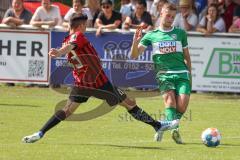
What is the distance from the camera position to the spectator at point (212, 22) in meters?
19.9

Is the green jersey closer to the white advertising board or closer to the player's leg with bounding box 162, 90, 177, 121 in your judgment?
the player's leg with bounding box 162, 90, 177, 121

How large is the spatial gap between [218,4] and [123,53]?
2988mm

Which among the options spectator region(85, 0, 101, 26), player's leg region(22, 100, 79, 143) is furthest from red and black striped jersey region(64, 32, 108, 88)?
spectator region(85, 0, 101, 26)

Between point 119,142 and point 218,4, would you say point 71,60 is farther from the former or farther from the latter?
point 218,4

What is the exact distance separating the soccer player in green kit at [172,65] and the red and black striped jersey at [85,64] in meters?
0.77

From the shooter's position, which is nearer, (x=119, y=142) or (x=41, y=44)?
(x=119, y=142)

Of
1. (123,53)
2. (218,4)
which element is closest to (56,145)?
(123,53)

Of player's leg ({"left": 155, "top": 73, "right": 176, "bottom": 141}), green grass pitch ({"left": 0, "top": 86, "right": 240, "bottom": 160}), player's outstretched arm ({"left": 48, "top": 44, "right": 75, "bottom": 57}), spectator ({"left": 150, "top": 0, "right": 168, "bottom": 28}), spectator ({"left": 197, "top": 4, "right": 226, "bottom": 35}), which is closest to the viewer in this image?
green grass pitch ({"left": 0, "top": 86, "right": 240, "bottom": 160})

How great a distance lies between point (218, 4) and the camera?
2128 cm

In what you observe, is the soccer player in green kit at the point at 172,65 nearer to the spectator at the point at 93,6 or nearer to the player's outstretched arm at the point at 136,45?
the player's outstretched arm at the point at 136,45


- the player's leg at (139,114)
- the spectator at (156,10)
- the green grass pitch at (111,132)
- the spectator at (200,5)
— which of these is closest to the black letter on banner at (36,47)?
the green grass pitch at (111,132)

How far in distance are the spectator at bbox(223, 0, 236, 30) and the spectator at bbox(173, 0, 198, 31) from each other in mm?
824

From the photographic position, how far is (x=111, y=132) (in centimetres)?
1370

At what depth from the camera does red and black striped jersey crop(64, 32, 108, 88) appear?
12.0 m
